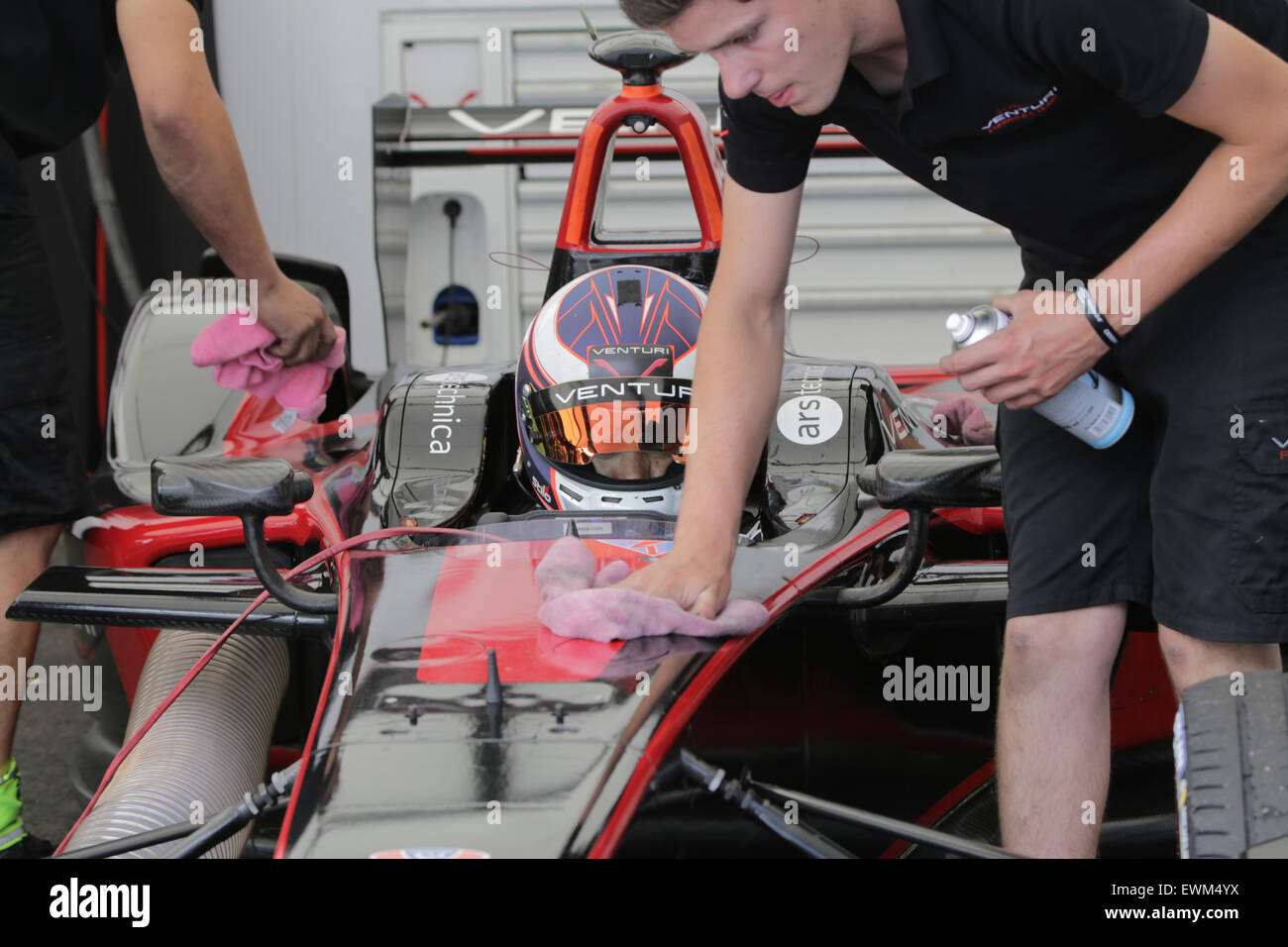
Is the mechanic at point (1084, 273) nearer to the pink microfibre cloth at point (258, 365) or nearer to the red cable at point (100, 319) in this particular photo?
the pink microfibre cloth at point (258, 365)

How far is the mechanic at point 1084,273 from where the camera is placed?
145 centimetres

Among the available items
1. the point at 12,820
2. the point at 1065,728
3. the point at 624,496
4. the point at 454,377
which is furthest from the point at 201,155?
the point at 1065,728

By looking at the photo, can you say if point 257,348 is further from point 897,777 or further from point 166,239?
point 166,239

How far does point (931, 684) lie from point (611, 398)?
0.72m

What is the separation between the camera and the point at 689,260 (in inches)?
108

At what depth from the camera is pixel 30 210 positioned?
7.72 feet

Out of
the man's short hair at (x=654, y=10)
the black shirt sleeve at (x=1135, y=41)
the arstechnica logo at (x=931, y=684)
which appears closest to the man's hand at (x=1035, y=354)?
the black shirt sleeve at (x=1135, y=41)

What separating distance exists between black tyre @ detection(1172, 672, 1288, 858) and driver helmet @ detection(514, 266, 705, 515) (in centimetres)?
90

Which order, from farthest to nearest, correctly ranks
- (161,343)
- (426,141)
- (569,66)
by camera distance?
(569,66)
(426,141)
(161,343)

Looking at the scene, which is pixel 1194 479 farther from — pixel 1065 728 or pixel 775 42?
pixel 775 42

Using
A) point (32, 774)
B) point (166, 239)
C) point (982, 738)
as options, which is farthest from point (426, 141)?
point (166, 239)

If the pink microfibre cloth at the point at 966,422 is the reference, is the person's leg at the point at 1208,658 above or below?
below

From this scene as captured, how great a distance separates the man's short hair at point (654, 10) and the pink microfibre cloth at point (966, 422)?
145 cm

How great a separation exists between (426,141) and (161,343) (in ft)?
2.61
